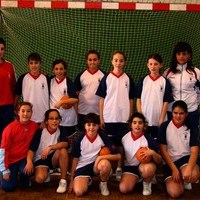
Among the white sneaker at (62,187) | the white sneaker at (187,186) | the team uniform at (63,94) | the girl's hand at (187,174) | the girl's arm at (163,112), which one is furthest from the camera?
the team uniform at (63,94)

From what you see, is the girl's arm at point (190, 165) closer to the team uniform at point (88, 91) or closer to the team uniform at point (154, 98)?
the team uniform at point (154, 98)

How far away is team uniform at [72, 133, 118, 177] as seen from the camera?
383 cm

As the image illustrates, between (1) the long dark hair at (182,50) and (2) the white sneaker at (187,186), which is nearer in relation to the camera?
(2) the white sneaker at (187,186)

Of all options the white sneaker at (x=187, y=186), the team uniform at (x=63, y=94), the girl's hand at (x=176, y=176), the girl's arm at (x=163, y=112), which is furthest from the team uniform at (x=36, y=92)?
the white sneaker at (x=187, y=186)

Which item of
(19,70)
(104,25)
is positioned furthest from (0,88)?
(104,25)

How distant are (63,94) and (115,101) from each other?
59cm

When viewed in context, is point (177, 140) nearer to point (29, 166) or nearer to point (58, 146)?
point (58, 146)

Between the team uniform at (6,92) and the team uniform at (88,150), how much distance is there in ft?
3.11

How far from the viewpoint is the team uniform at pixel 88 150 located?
12.6 feet

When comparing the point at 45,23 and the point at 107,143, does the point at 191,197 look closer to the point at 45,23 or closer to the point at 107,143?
the point at 107,143

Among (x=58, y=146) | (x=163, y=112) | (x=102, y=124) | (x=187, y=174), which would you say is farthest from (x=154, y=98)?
(x=58, y=146)

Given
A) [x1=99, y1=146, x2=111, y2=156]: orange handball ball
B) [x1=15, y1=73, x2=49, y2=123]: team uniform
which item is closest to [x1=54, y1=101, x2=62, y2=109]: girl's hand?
[x1=15, y1=73, x2=49, y2=123]: team uniform

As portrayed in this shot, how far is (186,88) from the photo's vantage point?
4109 mm

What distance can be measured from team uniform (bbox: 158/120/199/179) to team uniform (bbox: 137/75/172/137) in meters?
0.21
